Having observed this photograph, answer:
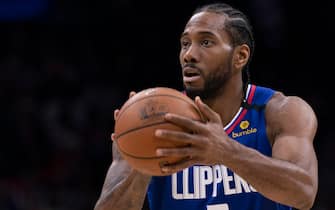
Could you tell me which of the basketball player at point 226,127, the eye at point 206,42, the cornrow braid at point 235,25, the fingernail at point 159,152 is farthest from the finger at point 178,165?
the cornrow braid at point 235,25

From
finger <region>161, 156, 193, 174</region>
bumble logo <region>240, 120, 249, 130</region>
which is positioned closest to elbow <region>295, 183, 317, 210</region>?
finger <region>161, 156, 193, 174</region>

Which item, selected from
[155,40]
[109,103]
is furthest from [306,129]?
[155,40]

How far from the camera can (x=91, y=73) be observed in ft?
34.5

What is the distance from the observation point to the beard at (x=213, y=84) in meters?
4.14

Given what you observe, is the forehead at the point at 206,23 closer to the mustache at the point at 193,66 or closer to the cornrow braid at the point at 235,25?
the cornrow braid at the point at 235,25

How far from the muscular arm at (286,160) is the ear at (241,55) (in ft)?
1.09

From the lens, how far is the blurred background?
914 centimetres

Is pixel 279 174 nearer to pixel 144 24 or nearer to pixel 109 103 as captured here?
pixel 109 103

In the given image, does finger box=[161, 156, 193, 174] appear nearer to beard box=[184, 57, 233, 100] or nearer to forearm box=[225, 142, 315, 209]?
forearm box=[225, 142, 315, 209]

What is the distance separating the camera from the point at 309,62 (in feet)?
33.9

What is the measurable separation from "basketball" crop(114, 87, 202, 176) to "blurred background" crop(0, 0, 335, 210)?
5.49 meters

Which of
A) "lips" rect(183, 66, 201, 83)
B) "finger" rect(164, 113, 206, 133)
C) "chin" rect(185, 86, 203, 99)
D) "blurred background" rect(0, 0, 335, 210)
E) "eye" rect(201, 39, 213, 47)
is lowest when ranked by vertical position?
"blurred background" rect(0, 0, 335, 210)

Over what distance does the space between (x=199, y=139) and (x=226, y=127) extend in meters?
1.51

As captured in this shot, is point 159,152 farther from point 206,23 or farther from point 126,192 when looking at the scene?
point 206,23
